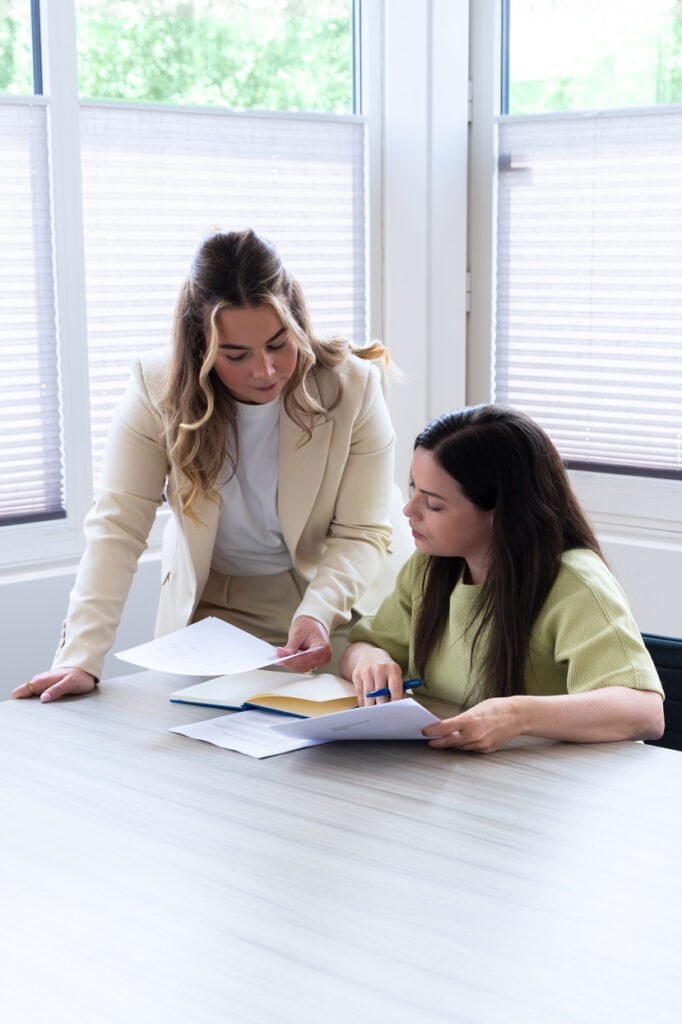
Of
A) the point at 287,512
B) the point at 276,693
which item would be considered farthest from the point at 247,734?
the point at 287,512

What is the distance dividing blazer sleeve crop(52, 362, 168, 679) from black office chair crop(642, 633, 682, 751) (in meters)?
0.90

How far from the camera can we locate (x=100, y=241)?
329 centimetres

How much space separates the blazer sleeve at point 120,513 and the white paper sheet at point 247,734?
0.32 m

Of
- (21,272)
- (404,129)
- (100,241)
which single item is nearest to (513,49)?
(404,129)

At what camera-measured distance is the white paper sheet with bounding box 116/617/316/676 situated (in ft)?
6.18

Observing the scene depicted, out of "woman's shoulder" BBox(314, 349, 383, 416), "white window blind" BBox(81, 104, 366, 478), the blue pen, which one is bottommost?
the blue pen

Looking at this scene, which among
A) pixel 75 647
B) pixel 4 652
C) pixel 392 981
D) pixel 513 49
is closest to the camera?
pixel 392 981

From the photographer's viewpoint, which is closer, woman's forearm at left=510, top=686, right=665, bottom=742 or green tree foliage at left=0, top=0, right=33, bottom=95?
woman's forearm at left=510, top=686, right=665, bottom=742

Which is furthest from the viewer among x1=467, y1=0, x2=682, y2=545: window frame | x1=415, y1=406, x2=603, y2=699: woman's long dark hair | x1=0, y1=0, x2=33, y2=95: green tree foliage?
x1=467, y1=0, x2=682, y2=545: window frame

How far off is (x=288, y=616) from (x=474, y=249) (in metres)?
1.90

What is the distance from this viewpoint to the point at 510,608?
6.01ft

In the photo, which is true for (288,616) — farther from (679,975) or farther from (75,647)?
(679,975)

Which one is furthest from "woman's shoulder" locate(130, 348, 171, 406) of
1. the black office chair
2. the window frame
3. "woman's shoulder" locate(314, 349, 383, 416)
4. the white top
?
the window frame

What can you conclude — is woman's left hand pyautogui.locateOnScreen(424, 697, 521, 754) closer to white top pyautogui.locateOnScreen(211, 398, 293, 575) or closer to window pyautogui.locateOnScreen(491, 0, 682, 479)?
white top pyautogui.locateOnScreen(211, 398, 293, 575)
